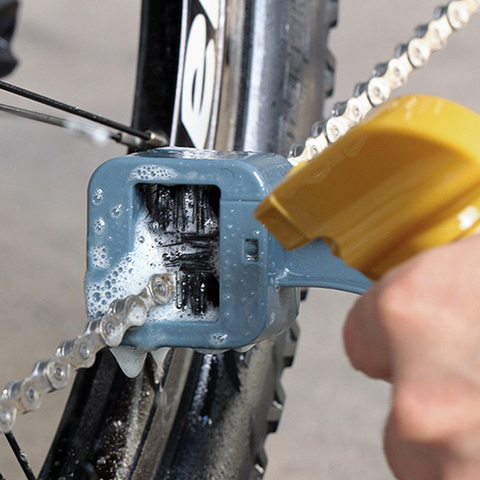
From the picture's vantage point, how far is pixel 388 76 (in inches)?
23.8

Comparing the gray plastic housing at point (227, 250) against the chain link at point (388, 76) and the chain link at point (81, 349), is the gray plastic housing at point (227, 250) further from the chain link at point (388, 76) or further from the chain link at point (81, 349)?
the chain link at point (388, 76)

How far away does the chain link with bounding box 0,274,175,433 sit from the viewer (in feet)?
1.28

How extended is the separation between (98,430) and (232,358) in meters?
0.11

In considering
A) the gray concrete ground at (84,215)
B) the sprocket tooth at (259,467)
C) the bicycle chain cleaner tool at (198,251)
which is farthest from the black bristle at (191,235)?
the gray concrete ground at (84,215)

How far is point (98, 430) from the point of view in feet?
1.90

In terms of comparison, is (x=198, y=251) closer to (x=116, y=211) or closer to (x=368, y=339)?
(x=116, y=211)

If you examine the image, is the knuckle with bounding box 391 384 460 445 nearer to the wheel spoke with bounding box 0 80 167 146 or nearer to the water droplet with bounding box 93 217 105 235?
the water droplet with bounding box 93 217 105 235

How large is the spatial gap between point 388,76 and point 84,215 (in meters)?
0.63

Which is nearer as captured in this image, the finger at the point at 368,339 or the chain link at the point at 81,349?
the finger at the point at 368,339

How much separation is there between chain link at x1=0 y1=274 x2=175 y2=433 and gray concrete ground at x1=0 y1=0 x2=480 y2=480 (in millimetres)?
355

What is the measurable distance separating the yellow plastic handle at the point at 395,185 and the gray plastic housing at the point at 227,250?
0.09 m

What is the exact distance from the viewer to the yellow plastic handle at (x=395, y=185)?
10.2 inches

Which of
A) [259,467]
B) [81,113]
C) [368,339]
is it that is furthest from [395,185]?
[259,467]

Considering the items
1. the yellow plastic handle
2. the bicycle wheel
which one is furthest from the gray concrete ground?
the yellow plastic handle
